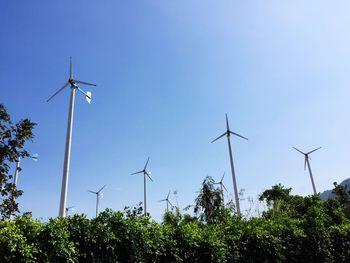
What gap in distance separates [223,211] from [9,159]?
372 inches

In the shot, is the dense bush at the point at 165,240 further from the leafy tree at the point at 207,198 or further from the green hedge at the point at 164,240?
the leafy tree at the point at 207,198

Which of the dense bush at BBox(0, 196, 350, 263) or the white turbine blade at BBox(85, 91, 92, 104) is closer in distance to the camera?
the dense bush at BBox(0, 196, 350, 263)

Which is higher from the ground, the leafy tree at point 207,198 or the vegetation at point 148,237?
the leafy tree at point 207,198

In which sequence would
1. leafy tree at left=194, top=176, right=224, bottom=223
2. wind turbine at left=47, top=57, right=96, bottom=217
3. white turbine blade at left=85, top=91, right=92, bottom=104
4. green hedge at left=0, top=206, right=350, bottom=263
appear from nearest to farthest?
green hedge at left=0, top=206, right=350, bottom=263 < wind turbine at left=47, top=57, right=96, bottom=217 < white turbine blade at left=85, top=91, right=92, bottom=104 < leafy tree at left=194, top=176, right=224, bottom=223

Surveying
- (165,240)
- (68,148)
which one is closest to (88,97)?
(68,148)

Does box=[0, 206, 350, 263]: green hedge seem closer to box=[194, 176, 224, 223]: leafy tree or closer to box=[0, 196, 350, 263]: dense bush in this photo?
box=[0, 196, 350, 263]: dense bush

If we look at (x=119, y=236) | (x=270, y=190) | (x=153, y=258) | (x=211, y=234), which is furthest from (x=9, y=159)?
(x=270, y=190)

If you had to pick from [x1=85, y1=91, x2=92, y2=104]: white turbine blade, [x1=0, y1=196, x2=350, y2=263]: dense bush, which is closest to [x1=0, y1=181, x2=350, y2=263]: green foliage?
[x1=0, y1=196, x2=350, y2=263]: dense bush

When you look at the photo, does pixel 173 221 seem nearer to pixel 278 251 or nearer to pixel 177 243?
pixel 177 243

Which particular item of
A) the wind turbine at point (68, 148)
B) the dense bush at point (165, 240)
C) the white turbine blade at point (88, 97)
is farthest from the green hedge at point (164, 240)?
the white turbine blade at point (88, 97)

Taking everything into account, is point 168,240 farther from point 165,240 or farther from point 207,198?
point 207,198

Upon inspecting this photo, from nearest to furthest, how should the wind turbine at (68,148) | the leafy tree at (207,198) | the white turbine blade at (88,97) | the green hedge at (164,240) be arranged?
the green hedge at (164,240) < the wind turbine at (68,148) < the white turbine blade at (88,97) < the leafy tree at (207,198)

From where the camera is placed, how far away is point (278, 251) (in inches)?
567

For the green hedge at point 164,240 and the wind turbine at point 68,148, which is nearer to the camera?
the green hedge at point 164,240
